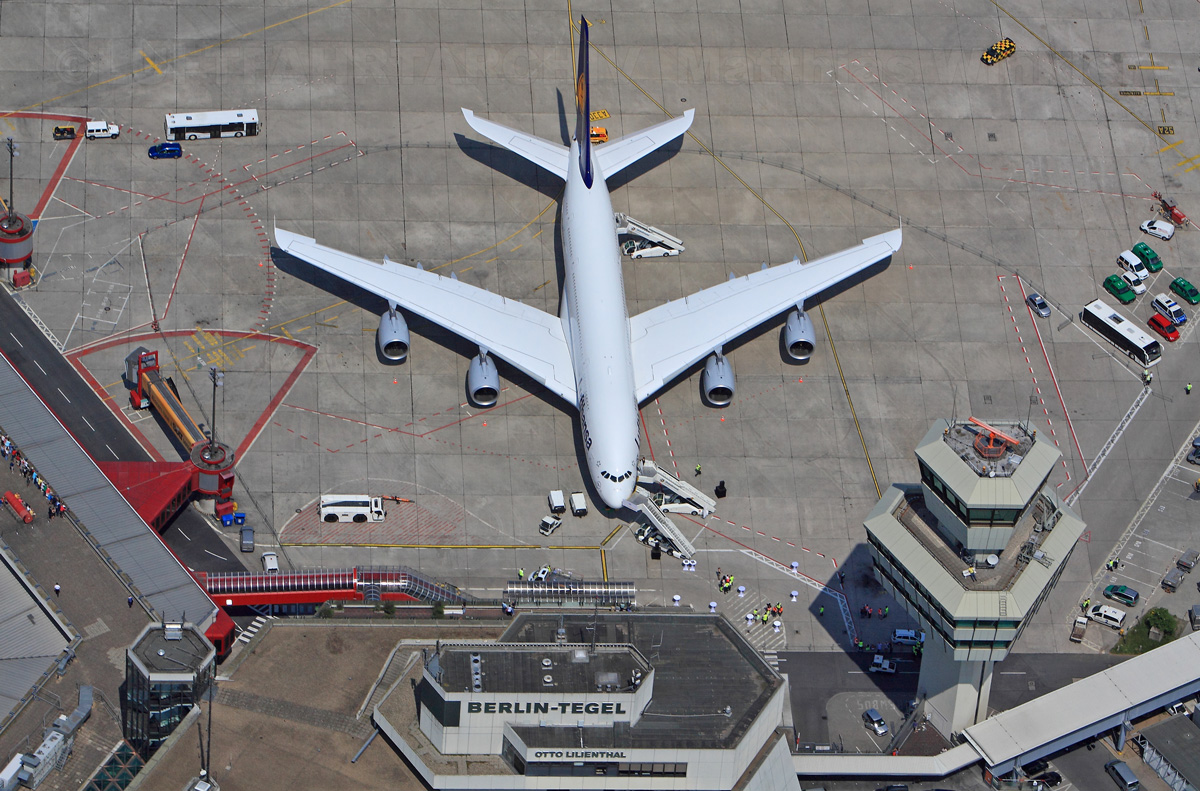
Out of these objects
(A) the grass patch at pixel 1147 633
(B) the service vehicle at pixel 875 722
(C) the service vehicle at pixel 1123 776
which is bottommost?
(C) the service vehicle at pixel 1123 776

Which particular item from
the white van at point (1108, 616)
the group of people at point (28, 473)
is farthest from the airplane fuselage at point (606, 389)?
the group of people at point (28, 473)

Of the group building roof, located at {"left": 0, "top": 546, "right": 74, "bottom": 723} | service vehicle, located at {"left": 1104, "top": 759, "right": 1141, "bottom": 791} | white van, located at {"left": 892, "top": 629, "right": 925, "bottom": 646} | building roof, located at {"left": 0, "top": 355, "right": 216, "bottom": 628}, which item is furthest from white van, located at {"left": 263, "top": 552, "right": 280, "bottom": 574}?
service vehicle, located at {"left": 1104, "top": 759, "right": 1141, "bottom": 791}

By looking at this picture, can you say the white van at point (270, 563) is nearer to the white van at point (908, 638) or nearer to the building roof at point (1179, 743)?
the white van at point (908, 638)

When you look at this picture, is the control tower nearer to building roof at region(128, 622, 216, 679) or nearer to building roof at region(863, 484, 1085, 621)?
building roof at region(863, 484, 1085, 621)

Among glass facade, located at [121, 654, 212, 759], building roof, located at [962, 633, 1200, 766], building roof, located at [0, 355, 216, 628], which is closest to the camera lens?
glass facade, located at [121, 654, 212, 759]

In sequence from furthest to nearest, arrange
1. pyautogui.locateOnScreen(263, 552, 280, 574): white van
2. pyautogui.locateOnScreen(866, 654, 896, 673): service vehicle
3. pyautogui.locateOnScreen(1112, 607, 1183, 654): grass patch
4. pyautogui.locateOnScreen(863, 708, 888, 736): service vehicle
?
pyautogui.locateOnScreen(1112, 607, 1183, 654): grass patch → pyautogui.locateOnScreen(263, 552, 280, 574): white van → pyautogui.locateOnScreen(866, 654, 896, 673): service vehicle → pyautogui.locateOnScreen(863, 708, 888, 736): service vehicle

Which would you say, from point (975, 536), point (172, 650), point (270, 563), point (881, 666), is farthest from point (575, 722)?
point (270, 563)
